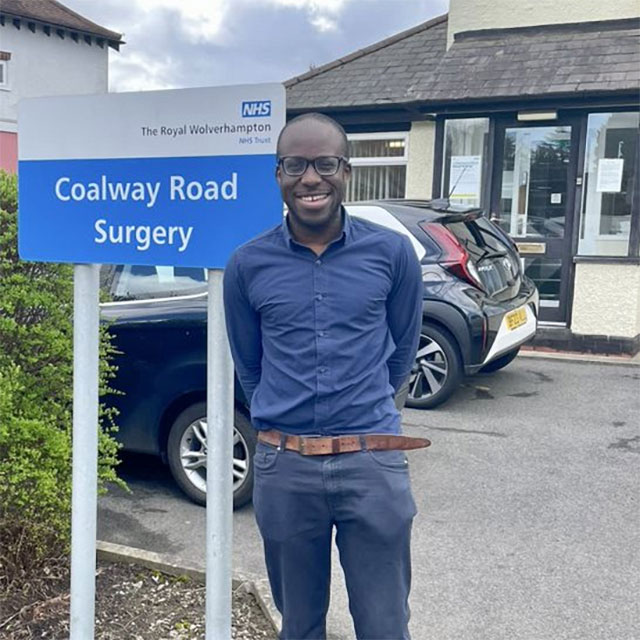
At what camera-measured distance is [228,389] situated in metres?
2.51

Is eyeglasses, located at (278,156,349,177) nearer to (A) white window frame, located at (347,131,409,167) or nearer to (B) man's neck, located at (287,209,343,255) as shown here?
(B) man's neck, located at (287,209,343,255)

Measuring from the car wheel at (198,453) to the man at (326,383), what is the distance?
2.04 meters

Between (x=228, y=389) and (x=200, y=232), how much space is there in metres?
0.51

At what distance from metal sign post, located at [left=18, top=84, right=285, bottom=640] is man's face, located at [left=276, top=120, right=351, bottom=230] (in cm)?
15

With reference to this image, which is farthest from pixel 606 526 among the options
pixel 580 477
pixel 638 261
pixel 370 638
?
pixel 638 261

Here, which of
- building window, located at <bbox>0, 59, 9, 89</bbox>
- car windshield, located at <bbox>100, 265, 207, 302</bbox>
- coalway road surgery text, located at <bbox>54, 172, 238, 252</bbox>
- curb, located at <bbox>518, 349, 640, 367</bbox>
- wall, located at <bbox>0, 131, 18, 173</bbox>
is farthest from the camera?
building window, located at <bbox>0, 59, 9, 89</bbox>

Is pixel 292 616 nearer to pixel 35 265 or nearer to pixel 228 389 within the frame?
pixel 228 389

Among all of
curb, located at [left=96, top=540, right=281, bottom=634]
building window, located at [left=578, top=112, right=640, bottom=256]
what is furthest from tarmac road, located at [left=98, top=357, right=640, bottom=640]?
building window, located at [left=578, top=112, right=640, bottom=256]

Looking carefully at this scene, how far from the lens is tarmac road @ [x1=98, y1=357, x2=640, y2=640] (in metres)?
3.39

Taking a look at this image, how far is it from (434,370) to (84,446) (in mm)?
4480

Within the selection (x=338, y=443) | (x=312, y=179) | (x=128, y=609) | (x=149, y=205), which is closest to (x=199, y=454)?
(x=128, y=609)

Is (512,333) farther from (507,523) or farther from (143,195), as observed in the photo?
(143,195)

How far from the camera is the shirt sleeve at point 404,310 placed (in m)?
2.31

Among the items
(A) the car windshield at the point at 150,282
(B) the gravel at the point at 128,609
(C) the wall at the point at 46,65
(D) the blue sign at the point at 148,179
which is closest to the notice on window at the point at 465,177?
(A) the car windshield at the point at 150,282
